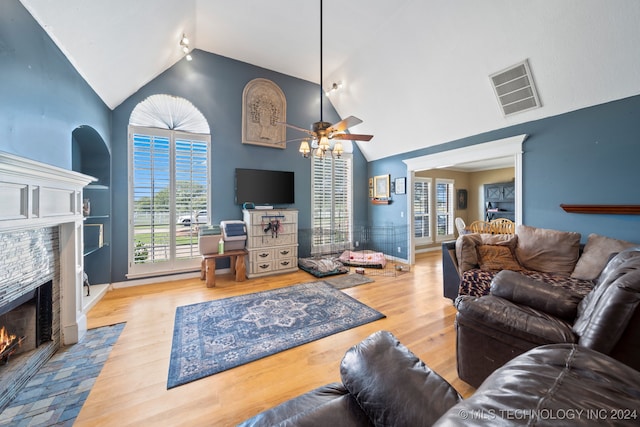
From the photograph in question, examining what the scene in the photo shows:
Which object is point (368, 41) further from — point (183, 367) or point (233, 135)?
point (183, 367)

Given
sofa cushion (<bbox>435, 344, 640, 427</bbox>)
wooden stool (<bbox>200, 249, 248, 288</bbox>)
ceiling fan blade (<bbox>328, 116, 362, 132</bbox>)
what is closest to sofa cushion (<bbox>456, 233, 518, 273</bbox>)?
ceiling fan blade (<bbox>328, 116, 362, 132</bbox>)

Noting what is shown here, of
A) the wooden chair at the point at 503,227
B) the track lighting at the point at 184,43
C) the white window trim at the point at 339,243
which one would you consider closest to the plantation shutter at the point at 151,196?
the track lighting at the point at 184,43

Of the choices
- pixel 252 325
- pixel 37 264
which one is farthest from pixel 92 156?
pixel 252 325

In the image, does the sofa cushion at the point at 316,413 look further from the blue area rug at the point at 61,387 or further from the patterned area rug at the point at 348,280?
the patterned area rug at the point at 348,280

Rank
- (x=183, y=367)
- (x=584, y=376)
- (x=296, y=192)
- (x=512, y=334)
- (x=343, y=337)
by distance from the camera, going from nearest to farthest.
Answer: (x=584, y=376), (x=512, y=334), (x=183, y=367), (x=343, y=337), (x=296, y=192)

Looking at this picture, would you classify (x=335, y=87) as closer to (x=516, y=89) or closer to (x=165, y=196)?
(x=516, y=89)

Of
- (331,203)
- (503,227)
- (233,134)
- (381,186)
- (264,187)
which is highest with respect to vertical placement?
(233,134)

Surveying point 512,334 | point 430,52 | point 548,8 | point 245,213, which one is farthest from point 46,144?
point 548,8

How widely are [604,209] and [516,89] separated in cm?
185

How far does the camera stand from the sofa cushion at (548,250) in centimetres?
282

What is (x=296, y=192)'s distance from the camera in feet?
17.5

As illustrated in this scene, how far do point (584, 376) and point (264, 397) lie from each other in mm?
1786

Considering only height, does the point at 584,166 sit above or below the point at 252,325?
above

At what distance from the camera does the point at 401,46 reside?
374cm
